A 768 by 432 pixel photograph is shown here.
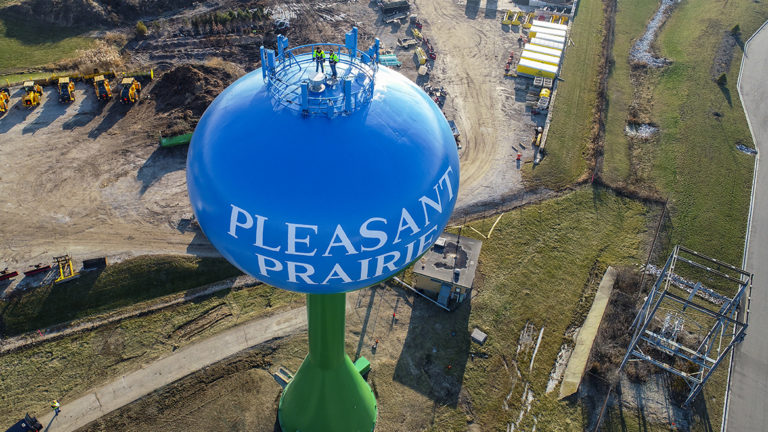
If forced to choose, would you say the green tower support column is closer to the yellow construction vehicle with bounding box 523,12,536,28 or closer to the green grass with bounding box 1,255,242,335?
the green grass with bounding box 1,255,242,335

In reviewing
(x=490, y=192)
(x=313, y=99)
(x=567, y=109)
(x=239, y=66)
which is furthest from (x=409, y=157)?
(x=239, y=66)

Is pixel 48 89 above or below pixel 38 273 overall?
above

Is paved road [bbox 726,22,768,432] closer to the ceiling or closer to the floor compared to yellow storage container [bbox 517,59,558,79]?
closer to the floor

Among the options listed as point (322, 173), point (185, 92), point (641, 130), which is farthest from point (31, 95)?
point (641, 130)

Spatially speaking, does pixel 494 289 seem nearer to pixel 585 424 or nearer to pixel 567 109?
pixel 585 424

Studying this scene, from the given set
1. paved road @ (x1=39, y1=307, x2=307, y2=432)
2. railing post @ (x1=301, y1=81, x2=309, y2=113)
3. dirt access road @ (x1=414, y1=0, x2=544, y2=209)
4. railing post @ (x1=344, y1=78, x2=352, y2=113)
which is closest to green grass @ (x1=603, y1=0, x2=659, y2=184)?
dirt access road @ (x1=414, y1=0, x2=544, y2=209)

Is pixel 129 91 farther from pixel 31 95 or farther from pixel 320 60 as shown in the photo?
pixel 320 60

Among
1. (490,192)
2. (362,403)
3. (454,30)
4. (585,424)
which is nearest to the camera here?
(362,403)
